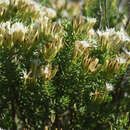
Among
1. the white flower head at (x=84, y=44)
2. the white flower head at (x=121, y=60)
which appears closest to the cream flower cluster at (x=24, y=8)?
the white flower head at (x=84, y=44)

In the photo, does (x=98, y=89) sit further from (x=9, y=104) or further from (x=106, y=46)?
(x=9, y=104)

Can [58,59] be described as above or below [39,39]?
below

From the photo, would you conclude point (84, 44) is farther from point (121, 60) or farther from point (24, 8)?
point (24, 8)

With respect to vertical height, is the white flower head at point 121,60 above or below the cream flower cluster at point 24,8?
below

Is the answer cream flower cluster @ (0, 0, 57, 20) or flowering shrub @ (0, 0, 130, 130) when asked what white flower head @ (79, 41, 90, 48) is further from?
cream flower cluster @ (0, 0, 57, 20)

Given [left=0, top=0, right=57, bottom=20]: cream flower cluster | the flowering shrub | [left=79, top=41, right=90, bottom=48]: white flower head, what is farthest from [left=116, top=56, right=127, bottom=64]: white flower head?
[left=0, top=0, right=57, bottom=20]: cream flower cluster

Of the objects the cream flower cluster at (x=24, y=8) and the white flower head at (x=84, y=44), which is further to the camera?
the cream flower cluster at (x=24, y=8)

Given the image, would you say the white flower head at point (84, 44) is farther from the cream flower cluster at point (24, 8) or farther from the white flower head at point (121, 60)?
the cream flower cluster at point (24, 8)

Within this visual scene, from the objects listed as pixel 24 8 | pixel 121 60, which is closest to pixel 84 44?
pixel 121 60

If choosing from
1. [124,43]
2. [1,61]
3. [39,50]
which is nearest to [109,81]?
[124,43]
